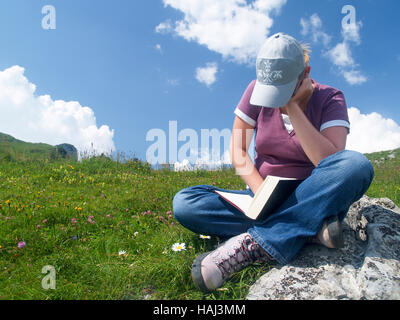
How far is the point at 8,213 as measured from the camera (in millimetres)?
4277

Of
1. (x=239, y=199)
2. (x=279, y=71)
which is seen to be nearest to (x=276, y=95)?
(x=279, y=71)

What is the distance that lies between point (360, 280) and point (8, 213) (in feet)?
14.9

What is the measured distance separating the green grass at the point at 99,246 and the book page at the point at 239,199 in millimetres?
564

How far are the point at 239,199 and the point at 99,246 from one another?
5.82 feet

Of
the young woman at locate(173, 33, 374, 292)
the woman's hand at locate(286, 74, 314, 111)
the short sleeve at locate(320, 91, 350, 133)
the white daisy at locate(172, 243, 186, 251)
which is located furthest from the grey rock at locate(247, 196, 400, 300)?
the woman's hand at locate(286, 74, 314, 111)

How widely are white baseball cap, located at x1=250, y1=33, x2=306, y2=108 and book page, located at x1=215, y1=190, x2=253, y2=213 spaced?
0.98 m

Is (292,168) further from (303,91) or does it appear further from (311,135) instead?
(303,91)

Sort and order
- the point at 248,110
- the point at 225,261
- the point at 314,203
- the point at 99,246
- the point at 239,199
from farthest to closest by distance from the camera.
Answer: the point at 99,246 < the point at 248,110 < the point at 239,199 < the point at 225,261 < the point at 314,203

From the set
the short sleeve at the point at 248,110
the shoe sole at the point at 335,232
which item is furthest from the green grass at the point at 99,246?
the short sleeve at the point at 248,110

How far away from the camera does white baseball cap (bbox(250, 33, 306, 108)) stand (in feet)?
8.17

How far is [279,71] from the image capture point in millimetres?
2496
